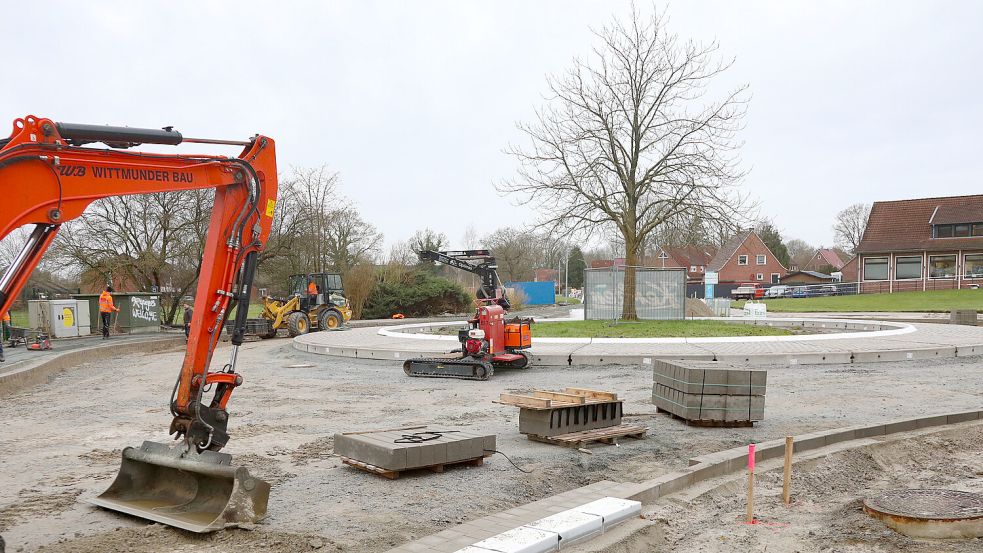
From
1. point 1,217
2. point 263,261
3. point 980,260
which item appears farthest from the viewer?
point 980,260

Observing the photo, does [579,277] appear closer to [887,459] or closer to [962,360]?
[962,360]

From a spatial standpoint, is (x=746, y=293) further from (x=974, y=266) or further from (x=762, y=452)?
(x=762, y=452)

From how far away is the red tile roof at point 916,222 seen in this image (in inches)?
2138

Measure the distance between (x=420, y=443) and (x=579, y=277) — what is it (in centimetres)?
10681

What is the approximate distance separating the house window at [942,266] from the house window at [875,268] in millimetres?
3083

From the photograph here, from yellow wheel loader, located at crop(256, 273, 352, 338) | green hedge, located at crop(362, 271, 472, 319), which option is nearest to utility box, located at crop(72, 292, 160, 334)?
yellow wheel loader, located at crop(256, 273, 352, 338)

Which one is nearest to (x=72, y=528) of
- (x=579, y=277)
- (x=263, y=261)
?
(x=263, y=261)

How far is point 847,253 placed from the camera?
359ft

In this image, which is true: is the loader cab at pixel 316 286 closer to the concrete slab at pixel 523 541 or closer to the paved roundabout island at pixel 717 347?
the paved roundabout island at pixel 717 347

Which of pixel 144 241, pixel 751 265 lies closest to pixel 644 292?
pixel 144 241

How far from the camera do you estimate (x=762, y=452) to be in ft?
26.6

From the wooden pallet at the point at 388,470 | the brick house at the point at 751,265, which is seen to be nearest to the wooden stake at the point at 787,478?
the wooden pallet at the point at 388,470

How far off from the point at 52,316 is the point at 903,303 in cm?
4481

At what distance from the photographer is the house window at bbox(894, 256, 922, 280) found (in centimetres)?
5525
